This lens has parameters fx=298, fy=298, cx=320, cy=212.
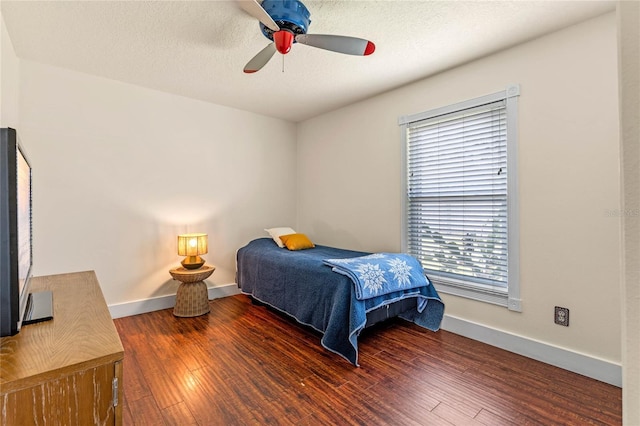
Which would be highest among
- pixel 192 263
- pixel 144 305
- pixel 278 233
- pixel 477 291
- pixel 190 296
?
pixel 278 233

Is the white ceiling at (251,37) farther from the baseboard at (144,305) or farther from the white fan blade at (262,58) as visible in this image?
the baseboard at (144,305)

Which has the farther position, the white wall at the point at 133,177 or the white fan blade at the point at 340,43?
the white wall at the point at 133,177

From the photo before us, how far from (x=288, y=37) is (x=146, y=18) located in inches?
40.7

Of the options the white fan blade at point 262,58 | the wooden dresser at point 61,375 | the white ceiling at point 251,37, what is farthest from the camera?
the white fan blade at point 262,58

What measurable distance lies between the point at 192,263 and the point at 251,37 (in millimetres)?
2310

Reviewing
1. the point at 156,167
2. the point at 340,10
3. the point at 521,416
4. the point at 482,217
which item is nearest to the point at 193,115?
the point at 156,167

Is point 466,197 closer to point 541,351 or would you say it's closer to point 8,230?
point 541,351

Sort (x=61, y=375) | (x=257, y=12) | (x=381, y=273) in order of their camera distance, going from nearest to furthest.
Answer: (x=61, y=375) → (x=257, y=12) → (x=381, y=273)

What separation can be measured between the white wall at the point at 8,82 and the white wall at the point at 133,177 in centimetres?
14

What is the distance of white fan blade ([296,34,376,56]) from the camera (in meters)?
1.91

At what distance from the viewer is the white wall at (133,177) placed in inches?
110

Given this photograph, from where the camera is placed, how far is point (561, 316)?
7.15ft

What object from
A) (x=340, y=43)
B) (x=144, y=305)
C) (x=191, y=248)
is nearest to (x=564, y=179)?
(x=340, y=43)

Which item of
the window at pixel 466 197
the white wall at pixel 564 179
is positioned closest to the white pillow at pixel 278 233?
the window at pixel 466 197
